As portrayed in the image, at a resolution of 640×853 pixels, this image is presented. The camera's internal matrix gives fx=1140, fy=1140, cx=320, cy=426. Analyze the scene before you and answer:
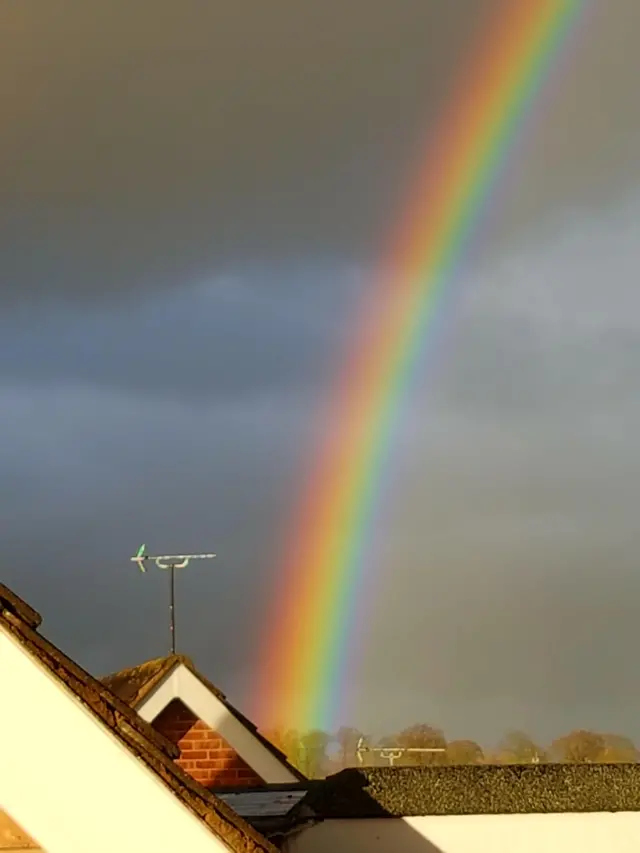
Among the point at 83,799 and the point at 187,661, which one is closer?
the point at 83,799

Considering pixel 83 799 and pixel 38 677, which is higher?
pixel 38 677

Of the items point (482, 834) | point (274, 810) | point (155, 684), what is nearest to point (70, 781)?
point (274, 810)

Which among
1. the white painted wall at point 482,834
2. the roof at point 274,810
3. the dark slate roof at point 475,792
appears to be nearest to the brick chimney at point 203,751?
the roof at point 274,810

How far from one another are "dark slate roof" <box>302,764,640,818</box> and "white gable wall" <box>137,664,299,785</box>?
7.99 feet

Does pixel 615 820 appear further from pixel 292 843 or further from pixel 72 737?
pixel 72 737

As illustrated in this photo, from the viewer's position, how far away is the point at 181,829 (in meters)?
3.08

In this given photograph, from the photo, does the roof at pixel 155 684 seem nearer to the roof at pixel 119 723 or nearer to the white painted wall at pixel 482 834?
the white painted wall at pixel 482 834

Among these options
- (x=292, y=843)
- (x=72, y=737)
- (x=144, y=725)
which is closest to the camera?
(x=72, y=737)

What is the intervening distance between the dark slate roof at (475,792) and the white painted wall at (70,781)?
4.50 meters

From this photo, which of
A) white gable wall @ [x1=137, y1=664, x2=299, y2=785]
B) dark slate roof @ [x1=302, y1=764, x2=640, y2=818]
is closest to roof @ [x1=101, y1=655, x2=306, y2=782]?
white gable wall @ [x1=137, y1=664, x2=299, y2=785]

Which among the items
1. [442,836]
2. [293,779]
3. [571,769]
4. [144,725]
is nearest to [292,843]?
[442,836]

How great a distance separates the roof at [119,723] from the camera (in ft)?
10.2

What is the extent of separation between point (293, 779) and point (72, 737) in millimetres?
7388

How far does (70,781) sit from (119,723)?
0.21m
